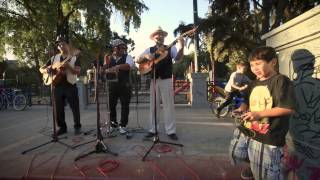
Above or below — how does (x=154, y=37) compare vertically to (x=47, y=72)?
above

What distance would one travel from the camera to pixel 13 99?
15422mm

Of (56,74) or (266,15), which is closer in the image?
(56,74)

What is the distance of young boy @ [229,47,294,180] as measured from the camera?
11.8 feet

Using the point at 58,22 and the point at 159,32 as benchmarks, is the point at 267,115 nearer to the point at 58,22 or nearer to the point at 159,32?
the point at 159,32

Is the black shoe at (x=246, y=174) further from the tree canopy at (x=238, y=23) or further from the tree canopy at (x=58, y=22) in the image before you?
the tree canopy at (x=238, y=23)

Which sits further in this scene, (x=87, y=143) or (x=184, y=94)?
(x=184, y=94)

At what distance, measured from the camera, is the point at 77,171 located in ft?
18.1

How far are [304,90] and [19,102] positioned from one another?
1307cm

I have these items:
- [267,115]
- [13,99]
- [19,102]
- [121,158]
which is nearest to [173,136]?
[121,158]

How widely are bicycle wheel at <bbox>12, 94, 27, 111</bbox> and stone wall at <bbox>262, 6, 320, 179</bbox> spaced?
12412 millimetres

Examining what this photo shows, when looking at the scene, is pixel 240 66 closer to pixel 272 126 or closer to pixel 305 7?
pixel 272 126

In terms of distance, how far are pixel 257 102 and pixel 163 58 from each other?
3030mm

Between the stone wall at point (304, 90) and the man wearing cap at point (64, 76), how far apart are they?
4.21 metres

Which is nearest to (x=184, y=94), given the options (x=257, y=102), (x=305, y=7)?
(x=305, y=7)
